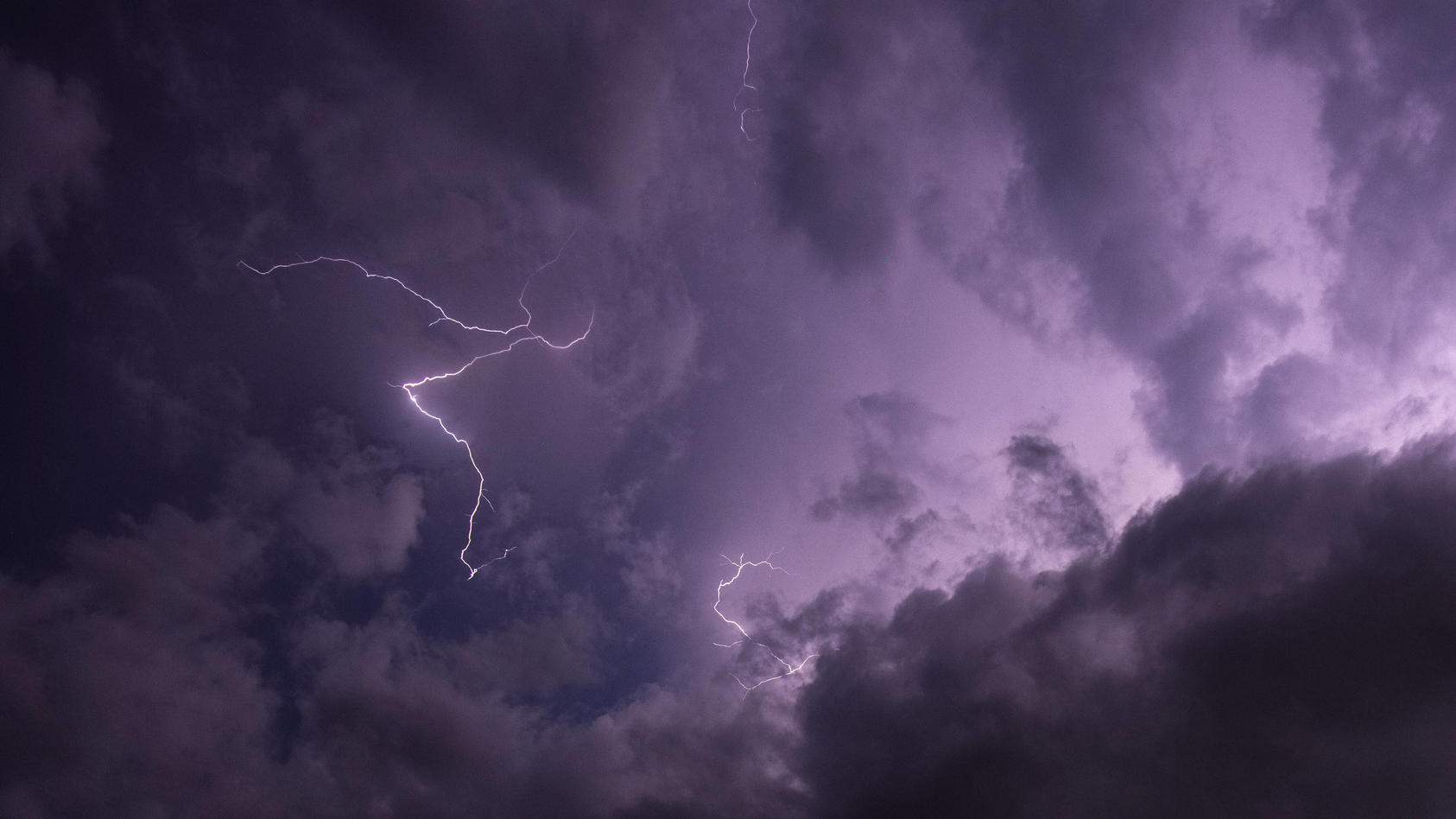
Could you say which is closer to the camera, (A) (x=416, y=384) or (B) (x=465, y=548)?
(A) (x=416, y=384)

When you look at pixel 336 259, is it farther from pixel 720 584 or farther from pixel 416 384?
pixel 720 584

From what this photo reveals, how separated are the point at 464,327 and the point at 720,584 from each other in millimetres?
20110

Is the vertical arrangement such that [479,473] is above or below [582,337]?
below

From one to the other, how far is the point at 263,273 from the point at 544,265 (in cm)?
1546

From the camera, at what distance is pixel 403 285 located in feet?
118

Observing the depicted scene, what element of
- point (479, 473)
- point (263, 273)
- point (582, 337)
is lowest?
point (479, 473)

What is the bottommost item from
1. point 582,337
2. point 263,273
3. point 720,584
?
point 720,584

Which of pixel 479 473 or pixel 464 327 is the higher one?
pixel 464 327

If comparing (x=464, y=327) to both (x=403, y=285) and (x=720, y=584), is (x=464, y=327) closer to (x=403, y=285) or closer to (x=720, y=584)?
(x=403, y=285)

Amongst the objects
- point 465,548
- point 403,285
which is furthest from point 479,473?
point 403,285

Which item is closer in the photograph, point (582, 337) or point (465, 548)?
point (582, 337)

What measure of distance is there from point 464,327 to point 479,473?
326 inches

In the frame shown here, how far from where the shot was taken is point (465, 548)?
38719mm

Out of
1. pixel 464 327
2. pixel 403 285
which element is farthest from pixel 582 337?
pixel 403 285
